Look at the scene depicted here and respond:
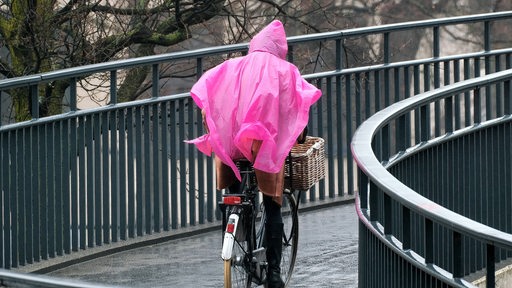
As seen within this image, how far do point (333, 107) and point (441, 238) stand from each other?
362 cm

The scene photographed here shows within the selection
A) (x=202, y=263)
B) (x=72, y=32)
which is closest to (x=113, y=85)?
(x=202, y=263)

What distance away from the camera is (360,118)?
12211 millimetres

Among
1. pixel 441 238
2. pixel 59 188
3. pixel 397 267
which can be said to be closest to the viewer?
pixel 397 267

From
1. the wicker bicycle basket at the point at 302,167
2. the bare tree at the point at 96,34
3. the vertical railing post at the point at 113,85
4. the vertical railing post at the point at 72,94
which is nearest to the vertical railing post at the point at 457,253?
the wicker bicycle basket at the point at 302,167

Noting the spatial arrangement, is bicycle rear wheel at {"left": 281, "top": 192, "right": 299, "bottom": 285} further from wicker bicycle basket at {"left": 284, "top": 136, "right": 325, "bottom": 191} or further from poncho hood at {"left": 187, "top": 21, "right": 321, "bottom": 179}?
poncho hood at {"left": 187, "top": 21, "right": 321, "bottom": 179}

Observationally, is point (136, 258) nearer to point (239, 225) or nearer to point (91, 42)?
point (239, 225)

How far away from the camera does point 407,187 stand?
5.81m

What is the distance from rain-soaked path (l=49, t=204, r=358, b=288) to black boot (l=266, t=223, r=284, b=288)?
2.23 ft

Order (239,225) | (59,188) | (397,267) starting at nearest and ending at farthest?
(397,267) < (239,225) < (59,188)

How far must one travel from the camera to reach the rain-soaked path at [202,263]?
891 centimetres

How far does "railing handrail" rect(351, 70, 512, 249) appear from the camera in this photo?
4801 mm

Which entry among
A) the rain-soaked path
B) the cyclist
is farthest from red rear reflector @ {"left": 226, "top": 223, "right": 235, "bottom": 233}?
the rain-soaked path

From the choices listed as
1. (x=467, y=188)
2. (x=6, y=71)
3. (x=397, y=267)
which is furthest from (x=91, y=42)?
(x=397, y=267)

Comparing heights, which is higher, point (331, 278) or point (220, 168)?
point (220, 168)
